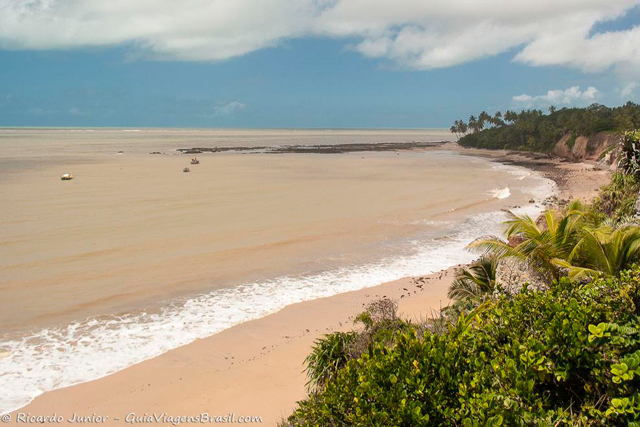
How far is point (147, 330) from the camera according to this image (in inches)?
428

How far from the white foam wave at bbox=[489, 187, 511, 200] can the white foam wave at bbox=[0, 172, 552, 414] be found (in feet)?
55.5

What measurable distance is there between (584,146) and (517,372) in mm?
65409

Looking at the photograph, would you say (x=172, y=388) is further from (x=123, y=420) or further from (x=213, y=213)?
(x=213, y=213)

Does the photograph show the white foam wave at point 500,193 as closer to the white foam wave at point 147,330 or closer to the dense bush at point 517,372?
the white foam wave at point 147,330

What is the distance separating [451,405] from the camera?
441 centimetres

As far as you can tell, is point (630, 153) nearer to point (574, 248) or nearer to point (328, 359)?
point (574, 248)

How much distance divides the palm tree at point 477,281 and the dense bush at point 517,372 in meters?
4.21

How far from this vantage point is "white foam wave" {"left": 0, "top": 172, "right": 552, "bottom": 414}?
8906mm

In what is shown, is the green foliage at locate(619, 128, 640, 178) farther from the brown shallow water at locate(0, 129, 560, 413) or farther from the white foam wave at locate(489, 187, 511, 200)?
the white foam wave at locate(489, 187, 511, 200)

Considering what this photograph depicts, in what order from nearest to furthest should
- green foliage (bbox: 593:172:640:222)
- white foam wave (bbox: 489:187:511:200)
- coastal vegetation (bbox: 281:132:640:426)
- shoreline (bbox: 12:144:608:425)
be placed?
1. coastal vegetation (bbox: 281:132:640:426)
2. shoreline (bbox: 12:144:608:425)
3. green foliage (bbox: 593:172:640:222)
4. white foam wave (bbox: 489:187:511:200)

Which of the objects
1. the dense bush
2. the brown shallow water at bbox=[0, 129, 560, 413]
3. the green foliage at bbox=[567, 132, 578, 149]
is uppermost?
the green foliage at bbox=[567, 132, 578, 149]

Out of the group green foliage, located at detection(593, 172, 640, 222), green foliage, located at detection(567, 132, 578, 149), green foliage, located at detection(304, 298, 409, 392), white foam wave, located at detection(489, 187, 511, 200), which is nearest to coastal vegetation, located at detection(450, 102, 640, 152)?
green foliage, located at detection(567, 132, 578, 149)

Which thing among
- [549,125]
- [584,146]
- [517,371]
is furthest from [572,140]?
[517,371]

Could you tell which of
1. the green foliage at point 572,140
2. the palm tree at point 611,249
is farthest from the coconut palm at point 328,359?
the green foliage at point 572,140
